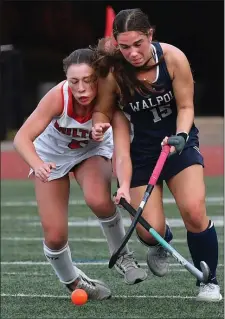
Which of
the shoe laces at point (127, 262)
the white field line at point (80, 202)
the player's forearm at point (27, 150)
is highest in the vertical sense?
the player's forearm at point (27, 150)

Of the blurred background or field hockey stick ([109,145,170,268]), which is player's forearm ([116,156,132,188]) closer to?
field hockey stick ([109,145,170,268])

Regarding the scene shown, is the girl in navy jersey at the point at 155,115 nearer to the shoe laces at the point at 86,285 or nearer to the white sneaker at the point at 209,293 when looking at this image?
the white sneaker at the point at 209,293

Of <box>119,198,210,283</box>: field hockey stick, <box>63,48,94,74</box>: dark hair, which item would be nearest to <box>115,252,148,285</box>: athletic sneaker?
<box>119,198,210,283</box>: field hockey stick

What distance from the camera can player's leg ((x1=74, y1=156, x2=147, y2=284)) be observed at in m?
6.02

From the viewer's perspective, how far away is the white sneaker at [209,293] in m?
5.92

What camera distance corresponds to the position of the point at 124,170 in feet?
19.0

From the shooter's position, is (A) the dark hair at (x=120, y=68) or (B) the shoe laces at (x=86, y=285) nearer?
(A) the dark hair at (x=120, y=68)

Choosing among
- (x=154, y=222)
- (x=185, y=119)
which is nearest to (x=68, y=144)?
(x=154, y=222)

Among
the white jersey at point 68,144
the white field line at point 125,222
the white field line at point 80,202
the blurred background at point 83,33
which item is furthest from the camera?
the blurred background at point 83,33

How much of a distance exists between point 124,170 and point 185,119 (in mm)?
465

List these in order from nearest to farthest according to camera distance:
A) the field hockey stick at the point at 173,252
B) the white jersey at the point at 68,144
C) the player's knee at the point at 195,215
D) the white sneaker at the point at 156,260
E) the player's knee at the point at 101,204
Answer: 1. the field hockey stick at the point at 173,252
2. the player's knee at the point at 195,215
3. the white jersey at the point at 68,144
4. the player's knee at the point at 101,204
5. the white sneaker at the point at 156,260

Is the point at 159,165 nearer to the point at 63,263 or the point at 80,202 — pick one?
the point at 63,263

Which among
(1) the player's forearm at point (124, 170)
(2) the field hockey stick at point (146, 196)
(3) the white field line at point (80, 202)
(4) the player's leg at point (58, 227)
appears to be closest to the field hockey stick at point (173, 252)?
(2) the field hockey stick at point (146, 196)

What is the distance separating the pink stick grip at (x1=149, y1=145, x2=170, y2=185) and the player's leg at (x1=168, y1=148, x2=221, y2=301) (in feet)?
1.61
